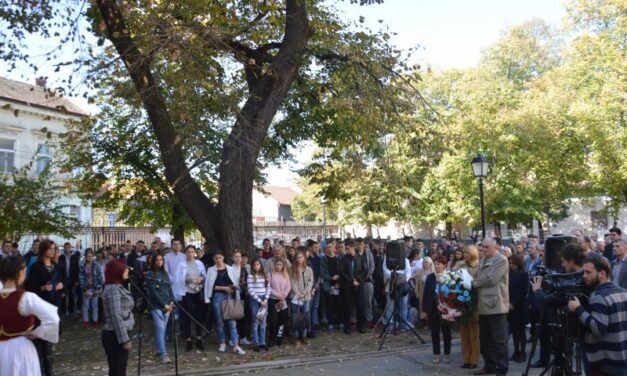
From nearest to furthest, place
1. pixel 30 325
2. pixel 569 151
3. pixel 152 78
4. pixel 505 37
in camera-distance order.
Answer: pixel 30 325 → pixel 152 78 → pixel 569 151 → pixel 505 37

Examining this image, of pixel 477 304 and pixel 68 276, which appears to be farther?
pixel 68 276

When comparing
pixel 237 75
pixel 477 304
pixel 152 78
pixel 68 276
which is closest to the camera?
pixel 477 304

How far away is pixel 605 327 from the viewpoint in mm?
4855

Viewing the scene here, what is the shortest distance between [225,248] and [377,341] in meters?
3.69

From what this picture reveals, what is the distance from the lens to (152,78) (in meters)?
10.6

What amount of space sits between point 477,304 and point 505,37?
141ft

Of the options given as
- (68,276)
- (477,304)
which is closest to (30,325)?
(477,304)

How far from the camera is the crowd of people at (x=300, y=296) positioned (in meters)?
5.17

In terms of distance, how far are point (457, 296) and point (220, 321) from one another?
178 inches

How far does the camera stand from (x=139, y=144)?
17391 mm

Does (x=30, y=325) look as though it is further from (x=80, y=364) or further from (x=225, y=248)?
(x=225, y=248)

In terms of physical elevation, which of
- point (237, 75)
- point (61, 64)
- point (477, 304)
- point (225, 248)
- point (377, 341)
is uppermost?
point (237, 75)

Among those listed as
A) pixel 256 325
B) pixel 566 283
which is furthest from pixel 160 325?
pixel 566 283

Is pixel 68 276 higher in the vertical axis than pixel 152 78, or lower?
lower
